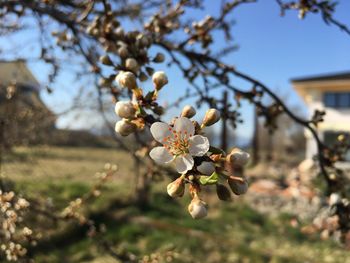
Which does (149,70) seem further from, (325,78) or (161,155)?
(325,78)

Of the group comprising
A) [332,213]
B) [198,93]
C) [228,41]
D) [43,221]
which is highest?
[228,41]

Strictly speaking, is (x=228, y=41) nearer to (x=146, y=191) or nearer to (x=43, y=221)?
A: (x=43, y=221)

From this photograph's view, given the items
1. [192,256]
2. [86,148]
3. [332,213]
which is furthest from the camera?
[86,148]

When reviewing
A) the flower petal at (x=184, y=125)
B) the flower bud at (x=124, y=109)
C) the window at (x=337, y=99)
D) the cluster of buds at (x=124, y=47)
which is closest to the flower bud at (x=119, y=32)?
the cluster of buds at (x=124, y=47)

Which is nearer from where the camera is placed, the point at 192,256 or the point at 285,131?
the point at 192,256

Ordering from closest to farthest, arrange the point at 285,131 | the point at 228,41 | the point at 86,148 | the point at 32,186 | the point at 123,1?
1. the point at 228,41
2. the point at 123,1
3. the point at 32,186
4. the point at 86,148
5. the point at 285,131

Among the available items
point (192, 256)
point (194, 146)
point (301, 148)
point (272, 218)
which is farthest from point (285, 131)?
point (194, 146)
